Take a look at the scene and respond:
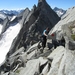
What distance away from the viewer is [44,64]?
75.7ft

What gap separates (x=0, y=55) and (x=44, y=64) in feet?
165

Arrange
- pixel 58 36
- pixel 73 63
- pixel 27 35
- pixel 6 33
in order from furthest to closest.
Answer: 1. pixel 6 33
2. pixel 27 35
3. pixel 58 36
4. pixel 73 63

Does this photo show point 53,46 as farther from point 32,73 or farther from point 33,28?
point 33,28

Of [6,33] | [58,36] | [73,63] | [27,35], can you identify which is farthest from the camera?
[6,33]

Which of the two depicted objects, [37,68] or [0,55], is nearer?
[37,68]

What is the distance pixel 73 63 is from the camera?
50.1ft

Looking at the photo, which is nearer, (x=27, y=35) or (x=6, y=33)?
(x=27, y=35)

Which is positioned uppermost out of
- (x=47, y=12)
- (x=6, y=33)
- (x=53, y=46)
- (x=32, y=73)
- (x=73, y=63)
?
(x=6, y=33)

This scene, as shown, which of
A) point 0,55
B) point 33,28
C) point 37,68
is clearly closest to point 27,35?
point 33,28

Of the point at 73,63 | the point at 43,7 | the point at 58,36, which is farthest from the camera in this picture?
the point at 43,7

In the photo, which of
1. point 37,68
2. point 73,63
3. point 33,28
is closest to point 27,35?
point 33,28

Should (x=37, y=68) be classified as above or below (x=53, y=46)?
below

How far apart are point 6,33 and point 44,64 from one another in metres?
71.2

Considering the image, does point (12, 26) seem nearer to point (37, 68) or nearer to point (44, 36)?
point (44, 36)
